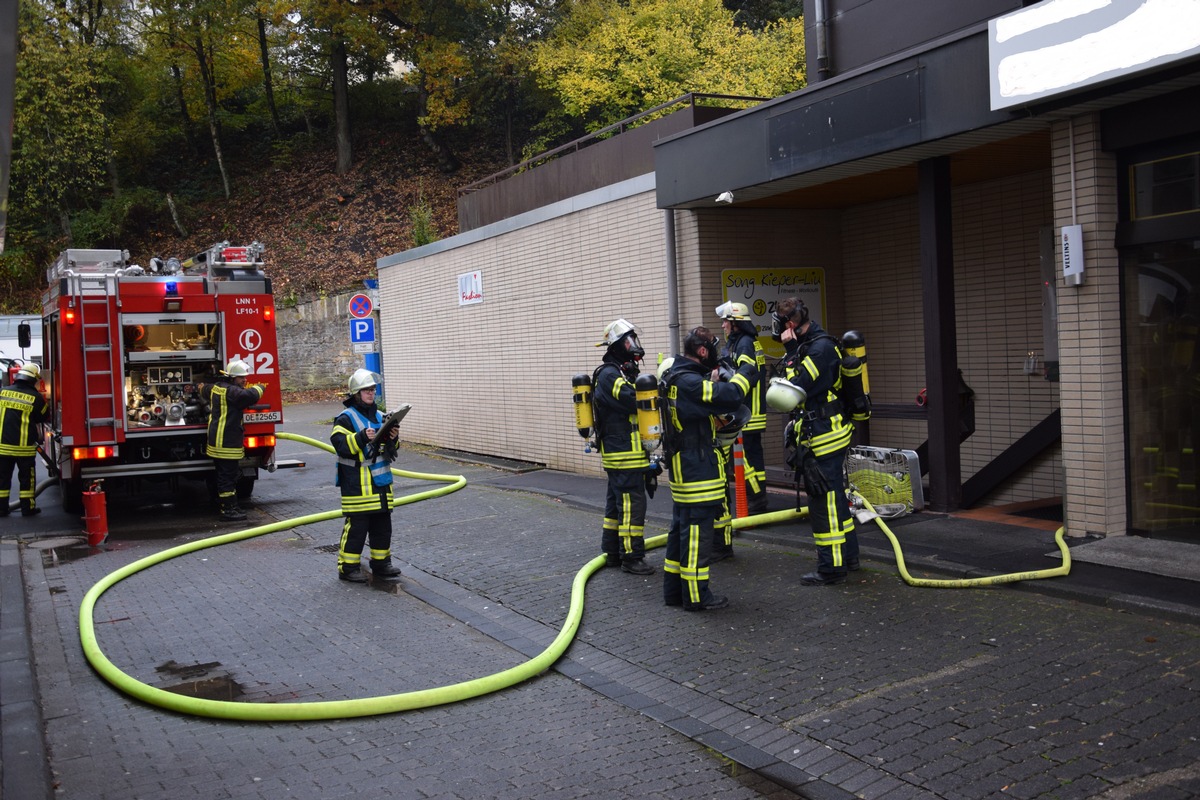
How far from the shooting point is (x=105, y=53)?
3538 cm

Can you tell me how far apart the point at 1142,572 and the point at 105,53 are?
3853cm

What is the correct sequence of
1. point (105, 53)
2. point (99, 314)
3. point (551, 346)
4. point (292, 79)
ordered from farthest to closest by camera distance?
point (292, 79), point (105, 53), point (551, 346), point (99, 314)

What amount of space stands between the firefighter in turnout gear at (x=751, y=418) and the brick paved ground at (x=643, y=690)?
14.5 inches

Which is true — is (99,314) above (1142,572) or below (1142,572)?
above

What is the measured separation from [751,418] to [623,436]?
6.96 ft

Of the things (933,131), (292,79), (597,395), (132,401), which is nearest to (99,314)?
(132,401)

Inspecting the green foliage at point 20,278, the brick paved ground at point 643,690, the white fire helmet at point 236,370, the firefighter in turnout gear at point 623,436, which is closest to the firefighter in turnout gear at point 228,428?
the white fire helmet at point 236,370

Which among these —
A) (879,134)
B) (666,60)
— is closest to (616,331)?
(879,134)

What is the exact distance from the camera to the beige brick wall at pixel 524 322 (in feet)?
40.3

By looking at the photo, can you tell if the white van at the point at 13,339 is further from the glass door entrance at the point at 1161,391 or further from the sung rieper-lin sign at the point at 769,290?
the glass door entrance at the point at 1161,391

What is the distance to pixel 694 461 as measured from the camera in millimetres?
6691

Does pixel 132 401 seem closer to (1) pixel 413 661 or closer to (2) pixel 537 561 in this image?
(2) pixel 537 561

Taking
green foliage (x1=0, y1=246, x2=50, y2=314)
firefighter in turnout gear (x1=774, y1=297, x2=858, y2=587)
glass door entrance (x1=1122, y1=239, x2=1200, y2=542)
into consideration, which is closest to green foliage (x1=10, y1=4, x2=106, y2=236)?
green foliage (x1=0, y1=246, x2=50, y2=314)

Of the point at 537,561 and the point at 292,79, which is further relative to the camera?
the point at 292,79
